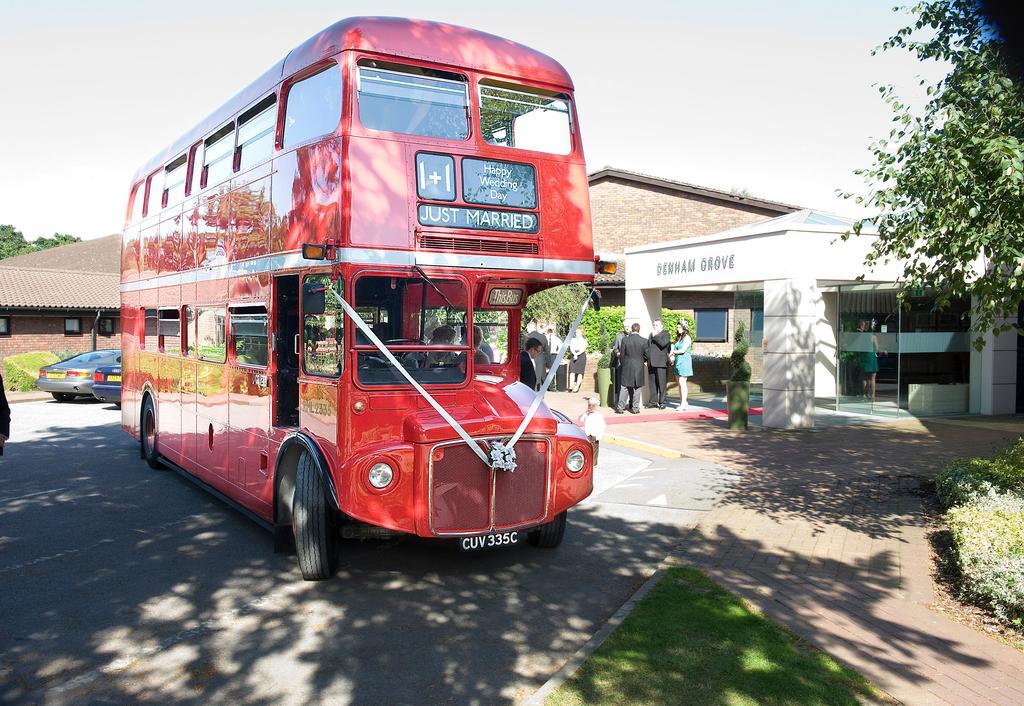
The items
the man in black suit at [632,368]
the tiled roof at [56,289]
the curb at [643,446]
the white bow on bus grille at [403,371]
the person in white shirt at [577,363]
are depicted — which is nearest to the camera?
the white bow on bus grille at [403,371]

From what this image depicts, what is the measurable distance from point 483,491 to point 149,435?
7741 millimetres

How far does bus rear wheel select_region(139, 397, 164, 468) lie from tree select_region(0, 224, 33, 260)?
6501 centimetres

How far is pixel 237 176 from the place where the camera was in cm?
820

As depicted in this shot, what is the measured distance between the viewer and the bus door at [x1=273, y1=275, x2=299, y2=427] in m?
7.30

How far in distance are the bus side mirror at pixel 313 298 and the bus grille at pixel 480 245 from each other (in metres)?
0.91

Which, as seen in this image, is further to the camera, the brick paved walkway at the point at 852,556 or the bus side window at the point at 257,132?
the bus side window at the point at 257,132

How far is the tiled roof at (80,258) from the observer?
156ft

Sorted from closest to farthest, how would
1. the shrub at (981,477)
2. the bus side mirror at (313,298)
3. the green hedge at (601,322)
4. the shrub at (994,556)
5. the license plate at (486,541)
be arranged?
the shrub at (994,556) → the license plate at (486,541) → the bus side mirror at (313,298) → the shrub at (981,477) → the green hedge at (601,322)

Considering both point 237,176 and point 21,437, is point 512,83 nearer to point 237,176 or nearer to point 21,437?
point 237,176

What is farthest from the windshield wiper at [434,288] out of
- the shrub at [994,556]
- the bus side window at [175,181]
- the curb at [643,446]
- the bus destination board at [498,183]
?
the curb at [643,446]

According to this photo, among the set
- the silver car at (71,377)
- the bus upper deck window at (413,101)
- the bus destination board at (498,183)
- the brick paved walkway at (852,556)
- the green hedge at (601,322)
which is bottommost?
the brick paved walkway at (852,556)

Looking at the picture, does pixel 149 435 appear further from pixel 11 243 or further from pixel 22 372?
pixel 11 243

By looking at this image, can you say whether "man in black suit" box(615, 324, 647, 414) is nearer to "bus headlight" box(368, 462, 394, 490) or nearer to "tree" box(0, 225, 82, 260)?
"bus headlight" box(368, 462, 394, 490)

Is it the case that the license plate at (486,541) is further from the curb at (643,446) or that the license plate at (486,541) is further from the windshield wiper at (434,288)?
the curb at (643,446)
